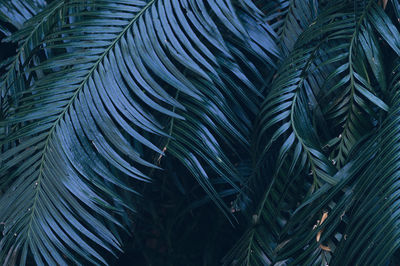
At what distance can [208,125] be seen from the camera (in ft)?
3.36

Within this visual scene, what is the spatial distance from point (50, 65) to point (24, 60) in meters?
0.18

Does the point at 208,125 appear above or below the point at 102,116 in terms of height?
below

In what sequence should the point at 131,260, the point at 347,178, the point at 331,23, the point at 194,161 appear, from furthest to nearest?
the point at 131,260 < the point at 331,23 < the point at 194,161 < the point at 347,178

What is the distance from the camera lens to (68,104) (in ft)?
3.13

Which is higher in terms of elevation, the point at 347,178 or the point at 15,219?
the point at 15,219

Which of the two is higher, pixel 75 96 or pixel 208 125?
pixel 75 96

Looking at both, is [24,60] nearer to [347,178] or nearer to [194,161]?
[194,161]

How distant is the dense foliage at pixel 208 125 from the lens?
863 mm

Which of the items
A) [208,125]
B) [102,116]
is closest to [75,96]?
[102,116]

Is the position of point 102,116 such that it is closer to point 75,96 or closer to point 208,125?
point 75,96

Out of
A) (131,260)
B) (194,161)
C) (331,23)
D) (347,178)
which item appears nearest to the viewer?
(347,178)

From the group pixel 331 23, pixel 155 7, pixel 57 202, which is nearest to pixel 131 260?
pixel 57 202

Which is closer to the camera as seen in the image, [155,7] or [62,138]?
[62,138]

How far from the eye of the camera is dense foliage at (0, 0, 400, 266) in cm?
86
